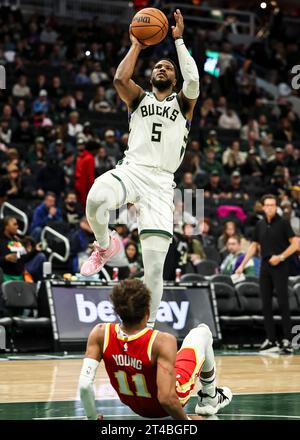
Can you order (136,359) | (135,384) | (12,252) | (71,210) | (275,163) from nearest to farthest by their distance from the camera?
1. (136,359)
2. (135,384)
3. (12,252)
4. (71,210)
5. (275,163)

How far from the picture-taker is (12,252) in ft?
48.3

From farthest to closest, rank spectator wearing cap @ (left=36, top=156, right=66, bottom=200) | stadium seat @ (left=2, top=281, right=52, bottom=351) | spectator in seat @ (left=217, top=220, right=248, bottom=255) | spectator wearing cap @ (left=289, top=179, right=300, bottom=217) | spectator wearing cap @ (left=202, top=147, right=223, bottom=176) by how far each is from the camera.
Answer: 1. spectator wearing cap @ (left=202, top=147, right=223, bottom=176)
2. spectator wearing cap @ (left=289, top=179, right=300, bottom=217)
3. spectator wearing cap @ (left=36, top=156, right=66, bottom=200)
4. spectator in seat @ (left=217, top=220, right=248, bottom=255)
5. stadium seat @ (left=2, top=281, right=52, bottom=351)

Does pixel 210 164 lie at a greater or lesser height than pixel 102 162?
lesser

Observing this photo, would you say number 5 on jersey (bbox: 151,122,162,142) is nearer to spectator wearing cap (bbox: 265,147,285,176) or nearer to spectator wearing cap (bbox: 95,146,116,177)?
spectator wearing cap (bbox: 95,146,116,177)

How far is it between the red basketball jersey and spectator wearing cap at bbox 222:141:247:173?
56.7 ft

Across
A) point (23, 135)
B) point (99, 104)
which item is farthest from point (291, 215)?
point (99, 104)

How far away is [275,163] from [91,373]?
1797 centimetres

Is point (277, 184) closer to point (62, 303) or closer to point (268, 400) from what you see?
point (62, 303)

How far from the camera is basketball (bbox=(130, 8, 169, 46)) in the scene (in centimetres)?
852

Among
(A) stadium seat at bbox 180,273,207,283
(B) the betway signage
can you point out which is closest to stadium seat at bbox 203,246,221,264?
(A) stadium seat at bbox 180,273,207,283

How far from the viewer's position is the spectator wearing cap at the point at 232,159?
2361 cm

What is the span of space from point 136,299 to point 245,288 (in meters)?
10.2

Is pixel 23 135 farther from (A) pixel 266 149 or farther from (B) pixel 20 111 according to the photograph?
(A) pixel 266 149
